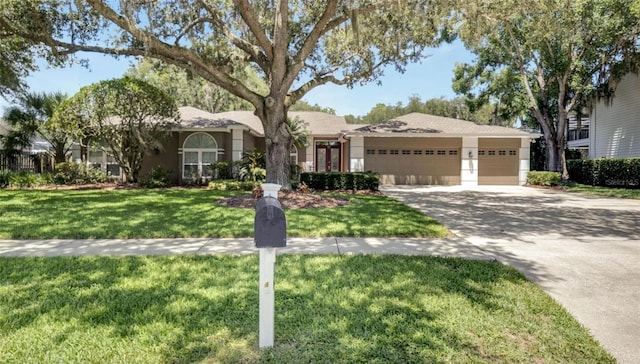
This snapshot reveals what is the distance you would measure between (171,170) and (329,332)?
17166 millimetres

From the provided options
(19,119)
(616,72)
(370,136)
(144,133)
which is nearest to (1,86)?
(19,119)

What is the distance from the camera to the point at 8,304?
11.0 feet

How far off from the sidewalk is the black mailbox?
275 centimetres

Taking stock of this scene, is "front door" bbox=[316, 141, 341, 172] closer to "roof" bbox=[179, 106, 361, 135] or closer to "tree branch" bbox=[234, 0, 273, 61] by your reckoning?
"roof" bbox=[179, 106, 361, 135]

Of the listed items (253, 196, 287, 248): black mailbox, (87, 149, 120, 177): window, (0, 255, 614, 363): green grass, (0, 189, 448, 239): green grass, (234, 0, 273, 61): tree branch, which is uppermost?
(234, 0, 273, 61): tree branch

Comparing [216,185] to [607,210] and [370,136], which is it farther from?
[607,210]

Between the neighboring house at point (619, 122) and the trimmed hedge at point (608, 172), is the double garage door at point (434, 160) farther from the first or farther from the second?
the neighboring house at point (619, 122)

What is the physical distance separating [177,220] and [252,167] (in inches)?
325

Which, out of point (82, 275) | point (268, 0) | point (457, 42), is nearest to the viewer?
point (82, 275)

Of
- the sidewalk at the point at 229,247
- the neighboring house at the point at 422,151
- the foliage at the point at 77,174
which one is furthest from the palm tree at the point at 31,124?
the sidewalk at the point at 229,247

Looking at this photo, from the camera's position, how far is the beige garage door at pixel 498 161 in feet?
64.4

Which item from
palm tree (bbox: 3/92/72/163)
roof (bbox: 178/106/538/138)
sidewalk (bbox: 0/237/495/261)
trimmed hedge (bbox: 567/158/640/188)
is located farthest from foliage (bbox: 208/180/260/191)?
trimmed hedge (bbox: 567/158/640/188)

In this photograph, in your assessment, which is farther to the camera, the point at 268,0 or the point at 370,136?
the point at 370,136

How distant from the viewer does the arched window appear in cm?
1789
